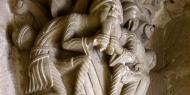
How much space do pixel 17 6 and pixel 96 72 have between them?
0.43 metres

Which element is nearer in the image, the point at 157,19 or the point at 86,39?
the point at 86,39

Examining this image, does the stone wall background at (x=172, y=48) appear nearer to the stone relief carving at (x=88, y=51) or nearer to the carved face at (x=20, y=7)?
the stone relief carving at (x=88, y=51)

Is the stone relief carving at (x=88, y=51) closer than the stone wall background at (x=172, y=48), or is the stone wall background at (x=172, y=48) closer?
the stone relief carving at (x=88, y=51)

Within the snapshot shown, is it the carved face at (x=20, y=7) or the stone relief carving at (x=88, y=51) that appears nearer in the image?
the stone relief carving at (x=88, y=51)

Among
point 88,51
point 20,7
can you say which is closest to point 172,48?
point 88,51

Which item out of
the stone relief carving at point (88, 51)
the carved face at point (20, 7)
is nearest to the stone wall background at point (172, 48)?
the stone relief carving at point (88, 51)

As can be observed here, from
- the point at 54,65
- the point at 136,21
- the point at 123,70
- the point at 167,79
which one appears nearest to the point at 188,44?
the point at 167,79

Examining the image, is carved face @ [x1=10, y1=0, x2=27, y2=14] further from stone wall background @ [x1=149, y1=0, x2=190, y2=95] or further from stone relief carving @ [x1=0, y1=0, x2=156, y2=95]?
stone wall background @ [x1=149, y1=0, x2=190, y2=95]

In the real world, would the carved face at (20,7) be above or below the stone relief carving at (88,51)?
above

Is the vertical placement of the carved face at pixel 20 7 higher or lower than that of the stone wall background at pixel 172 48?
higher

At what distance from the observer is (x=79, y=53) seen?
5.15 feet

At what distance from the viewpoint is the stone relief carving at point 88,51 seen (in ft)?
4.99

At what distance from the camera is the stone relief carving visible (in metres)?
1.52

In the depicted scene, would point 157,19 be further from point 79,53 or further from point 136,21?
point 79,53
